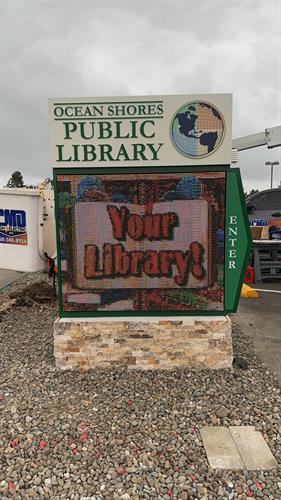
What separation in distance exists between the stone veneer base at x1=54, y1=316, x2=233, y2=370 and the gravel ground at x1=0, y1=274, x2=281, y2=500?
0.12 m

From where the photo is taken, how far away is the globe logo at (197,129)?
410 centimetres

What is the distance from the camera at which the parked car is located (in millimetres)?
10740

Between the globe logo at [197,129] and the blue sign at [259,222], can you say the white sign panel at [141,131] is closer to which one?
the globe logo at [197,129]

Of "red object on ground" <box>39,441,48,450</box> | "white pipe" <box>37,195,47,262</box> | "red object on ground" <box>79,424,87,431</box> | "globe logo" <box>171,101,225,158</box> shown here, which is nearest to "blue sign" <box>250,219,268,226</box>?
"globe logo" <box>171,101,225,158</box>

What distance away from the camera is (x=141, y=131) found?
4.13 metres

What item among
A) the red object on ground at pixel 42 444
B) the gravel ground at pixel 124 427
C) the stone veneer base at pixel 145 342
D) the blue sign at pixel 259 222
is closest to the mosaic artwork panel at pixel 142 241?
the stone veneer base at pixel 145 342

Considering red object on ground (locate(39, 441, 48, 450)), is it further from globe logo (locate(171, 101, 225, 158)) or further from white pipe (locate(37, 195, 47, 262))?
globe logo (locate(171, 101, 225, 158))

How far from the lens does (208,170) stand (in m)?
4.16

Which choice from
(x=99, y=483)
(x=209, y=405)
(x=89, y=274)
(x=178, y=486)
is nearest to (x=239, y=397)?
(x=209, y=405)

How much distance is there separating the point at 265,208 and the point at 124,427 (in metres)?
8.76

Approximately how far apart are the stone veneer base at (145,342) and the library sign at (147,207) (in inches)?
5.5

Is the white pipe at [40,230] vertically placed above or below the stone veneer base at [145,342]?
above

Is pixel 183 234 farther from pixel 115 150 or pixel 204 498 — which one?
pixel 204 498

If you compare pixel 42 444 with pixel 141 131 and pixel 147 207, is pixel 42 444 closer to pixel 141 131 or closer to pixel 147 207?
pixel 147 207
